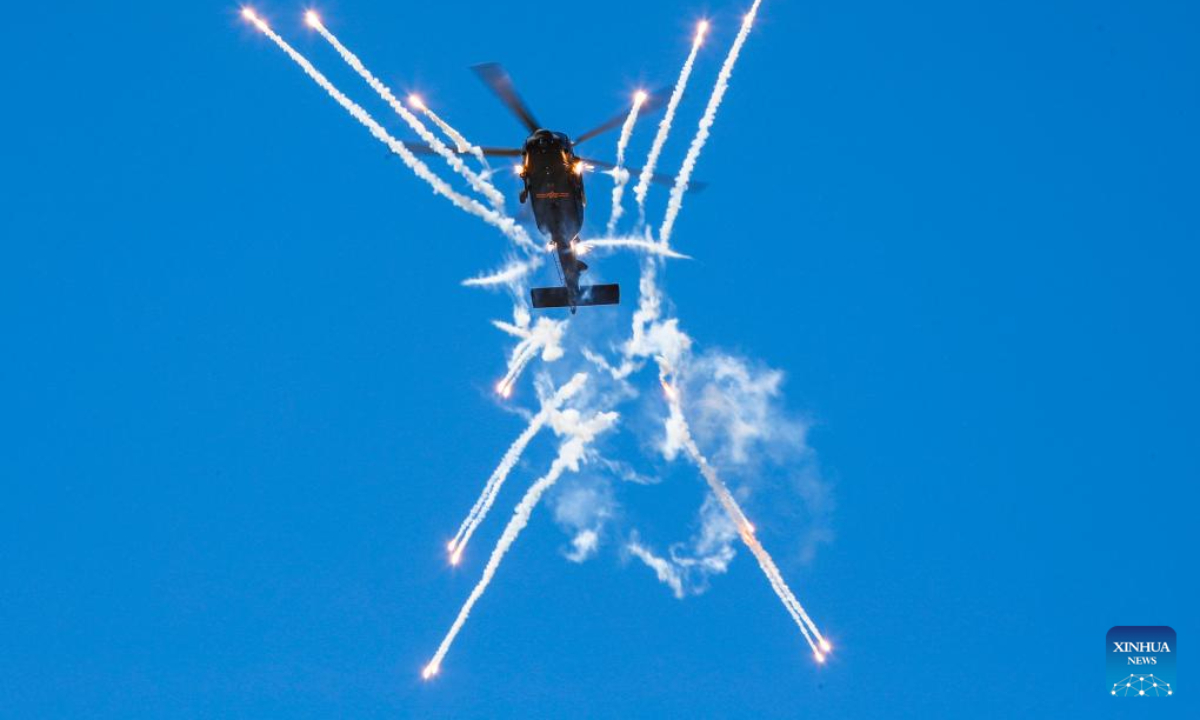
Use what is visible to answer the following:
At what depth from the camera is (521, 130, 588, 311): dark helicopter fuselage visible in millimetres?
53281

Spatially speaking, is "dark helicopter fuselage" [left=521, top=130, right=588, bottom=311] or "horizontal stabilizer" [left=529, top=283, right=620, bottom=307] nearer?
"dark helicopter fuselage" [left=521, top=130, right=588, bottom=311]

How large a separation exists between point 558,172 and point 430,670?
95.0 ft

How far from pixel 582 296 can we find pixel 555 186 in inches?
270

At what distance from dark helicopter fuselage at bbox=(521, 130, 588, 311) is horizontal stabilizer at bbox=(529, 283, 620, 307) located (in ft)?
8.16

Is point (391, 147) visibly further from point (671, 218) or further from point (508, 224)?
point (671, 218)

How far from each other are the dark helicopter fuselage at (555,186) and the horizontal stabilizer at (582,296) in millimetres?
2489

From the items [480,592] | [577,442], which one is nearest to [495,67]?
[577,442]

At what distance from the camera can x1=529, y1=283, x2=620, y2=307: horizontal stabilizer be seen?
190 ft

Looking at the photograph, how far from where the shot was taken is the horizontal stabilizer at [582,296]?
57781 mm

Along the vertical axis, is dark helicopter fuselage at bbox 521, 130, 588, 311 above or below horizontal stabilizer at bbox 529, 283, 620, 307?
above

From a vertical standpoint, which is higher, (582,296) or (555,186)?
(555,186)

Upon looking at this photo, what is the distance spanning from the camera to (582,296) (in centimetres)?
5806

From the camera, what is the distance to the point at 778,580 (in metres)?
62.6

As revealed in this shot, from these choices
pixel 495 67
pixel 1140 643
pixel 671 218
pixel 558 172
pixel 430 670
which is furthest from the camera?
pixel 1140 643
